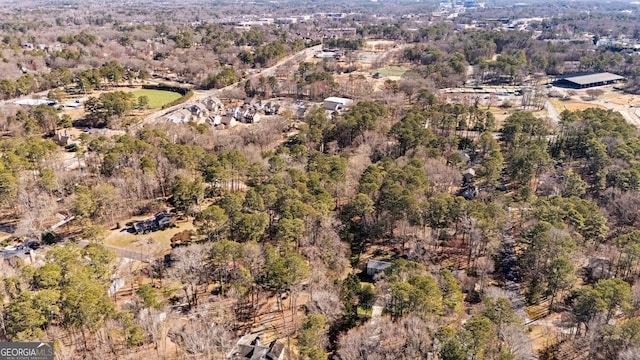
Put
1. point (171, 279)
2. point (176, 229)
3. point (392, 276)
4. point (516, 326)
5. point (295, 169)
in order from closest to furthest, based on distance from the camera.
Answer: point (516, 326)
point (392, 276)
point (171, 279)
point (176, 229)
point (295, 169)

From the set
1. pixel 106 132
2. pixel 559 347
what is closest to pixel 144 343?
pixel 559 347

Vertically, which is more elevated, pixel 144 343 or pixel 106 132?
pixel 106 132

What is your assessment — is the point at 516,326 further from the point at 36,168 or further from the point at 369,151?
the point at 36,168

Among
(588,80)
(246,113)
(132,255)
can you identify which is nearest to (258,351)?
(132,255)

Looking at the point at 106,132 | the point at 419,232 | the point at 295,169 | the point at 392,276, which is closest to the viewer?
the point at 392,276

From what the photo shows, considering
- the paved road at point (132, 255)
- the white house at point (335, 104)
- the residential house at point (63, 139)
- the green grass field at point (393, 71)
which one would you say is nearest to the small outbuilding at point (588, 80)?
the green grass field at point (393, 71)

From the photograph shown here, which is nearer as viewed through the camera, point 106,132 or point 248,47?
point 106,132

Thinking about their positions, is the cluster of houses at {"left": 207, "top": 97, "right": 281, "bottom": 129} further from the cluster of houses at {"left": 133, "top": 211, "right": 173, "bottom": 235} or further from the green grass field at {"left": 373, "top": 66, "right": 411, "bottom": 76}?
the green grass field at {"left": 373, "top": 66, "right": 411, "bottom": 76}
